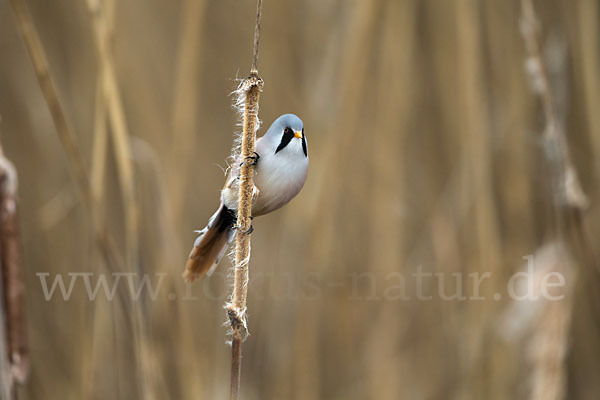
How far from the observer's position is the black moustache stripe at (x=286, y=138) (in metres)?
0.77

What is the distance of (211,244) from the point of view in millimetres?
843

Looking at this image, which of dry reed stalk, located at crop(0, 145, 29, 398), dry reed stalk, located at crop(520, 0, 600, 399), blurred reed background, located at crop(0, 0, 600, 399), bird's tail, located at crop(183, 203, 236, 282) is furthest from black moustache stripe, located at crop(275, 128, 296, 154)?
blurred reed background, located at crop(0, 0, 600, 399)

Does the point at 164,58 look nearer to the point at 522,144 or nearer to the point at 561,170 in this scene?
the point at 522,144

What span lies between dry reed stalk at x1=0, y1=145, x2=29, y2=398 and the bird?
0.21 m

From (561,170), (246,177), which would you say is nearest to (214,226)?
(246,177)

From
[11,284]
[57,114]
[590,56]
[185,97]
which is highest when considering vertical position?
[590,56]

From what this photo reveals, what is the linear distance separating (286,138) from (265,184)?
8 cm

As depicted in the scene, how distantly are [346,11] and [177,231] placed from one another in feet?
2.34

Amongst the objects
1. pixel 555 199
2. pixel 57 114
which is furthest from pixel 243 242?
pixel 555 199

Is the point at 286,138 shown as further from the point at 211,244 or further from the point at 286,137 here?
the point at 211,244

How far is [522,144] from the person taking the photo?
66.5 inches

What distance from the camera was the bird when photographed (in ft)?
2.37

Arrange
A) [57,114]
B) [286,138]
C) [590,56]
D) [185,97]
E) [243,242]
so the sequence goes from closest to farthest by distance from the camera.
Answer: [243,242] → [286,138] → [57,114] → [185,97] → [590,56]

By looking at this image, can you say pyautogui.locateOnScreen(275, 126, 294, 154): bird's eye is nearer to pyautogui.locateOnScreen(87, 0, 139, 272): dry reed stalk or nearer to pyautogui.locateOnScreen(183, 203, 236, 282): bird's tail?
pyautogui.locateOnScreen(183, 203, 236, 282): bird's tail
